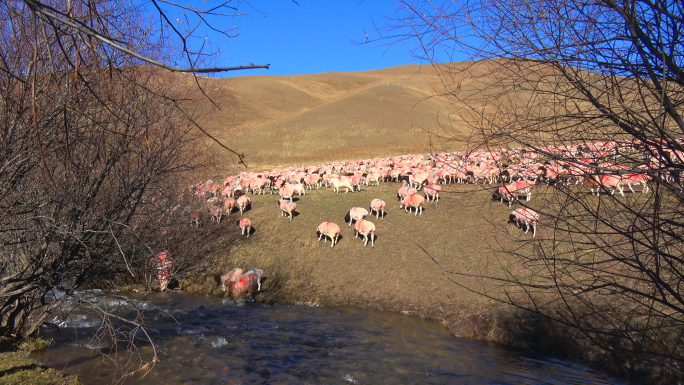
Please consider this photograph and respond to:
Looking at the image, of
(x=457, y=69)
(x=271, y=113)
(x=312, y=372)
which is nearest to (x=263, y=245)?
(x=312, y=372)

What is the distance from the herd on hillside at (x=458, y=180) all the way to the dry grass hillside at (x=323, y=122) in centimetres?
825

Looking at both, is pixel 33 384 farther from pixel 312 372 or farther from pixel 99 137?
pixel 312 372

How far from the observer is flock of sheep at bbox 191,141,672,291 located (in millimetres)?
3203

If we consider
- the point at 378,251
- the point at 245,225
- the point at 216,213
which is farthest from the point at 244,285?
the point at 216,213

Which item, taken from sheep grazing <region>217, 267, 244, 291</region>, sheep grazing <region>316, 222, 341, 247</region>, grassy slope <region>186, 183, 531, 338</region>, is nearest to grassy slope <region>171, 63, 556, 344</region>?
grassy slope <region>186, 183, 531, 338</region>

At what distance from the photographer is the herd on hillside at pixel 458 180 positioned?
3172mm

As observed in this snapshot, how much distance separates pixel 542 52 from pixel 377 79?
108575 mm

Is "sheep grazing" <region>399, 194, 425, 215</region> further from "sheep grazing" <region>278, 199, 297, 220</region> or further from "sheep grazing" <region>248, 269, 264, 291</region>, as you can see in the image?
"sheep grazing" <region>248, 269, 264, 291</region>

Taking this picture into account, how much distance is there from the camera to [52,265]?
5746 mm

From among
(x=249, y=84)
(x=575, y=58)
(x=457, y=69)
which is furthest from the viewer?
(x=249, y=84)

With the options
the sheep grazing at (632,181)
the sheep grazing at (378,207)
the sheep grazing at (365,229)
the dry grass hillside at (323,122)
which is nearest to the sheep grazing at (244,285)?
the sheep grazing at (365,229)

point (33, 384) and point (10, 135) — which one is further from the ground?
point (10, 135)

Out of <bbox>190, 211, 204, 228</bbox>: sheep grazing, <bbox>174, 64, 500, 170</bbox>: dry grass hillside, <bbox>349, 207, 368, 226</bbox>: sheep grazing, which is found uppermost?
<bbox>174, 64, 500, 170</bbox>: dry grass hillside

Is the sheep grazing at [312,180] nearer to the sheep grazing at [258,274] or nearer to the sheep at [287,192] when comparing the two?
the sheep at [287,192]
